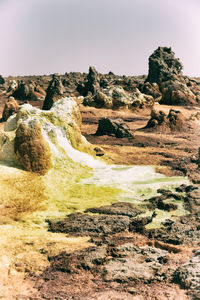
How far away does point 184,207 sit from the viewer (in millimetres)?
7250

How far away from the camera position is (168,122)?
19766 mm

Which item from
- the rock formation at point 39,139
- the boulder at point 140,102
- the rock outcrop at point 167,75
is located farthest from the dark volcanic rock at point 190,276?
the rock outcrop at point 167,75

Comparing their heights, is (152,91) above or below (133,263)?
above

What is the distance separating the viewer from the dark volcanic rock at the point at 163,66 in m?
39.9

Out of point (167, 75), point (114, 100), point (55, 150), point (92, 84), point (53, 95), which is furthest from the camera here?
point (92, 84)

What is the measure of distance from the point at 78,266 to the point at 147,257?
1.13 m

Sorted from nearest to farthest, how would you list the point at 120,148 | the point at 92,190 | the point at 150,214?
the point at 150,214 → the point at 92,190 → the point at 120,148

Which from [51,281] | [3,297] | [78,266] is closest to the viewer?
[3,297]

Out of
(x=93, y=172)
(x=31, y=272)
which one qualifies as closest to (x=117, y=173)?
(x=93, y=172)

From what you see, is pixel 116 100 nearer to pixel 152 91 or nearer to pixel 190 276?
pixel 152 91

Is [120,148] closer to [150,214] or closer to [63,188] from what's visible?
[63,188]

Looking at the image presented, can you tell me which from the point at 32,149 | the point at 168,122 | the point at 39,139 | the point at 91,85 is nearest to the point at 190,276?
the point at 32,149

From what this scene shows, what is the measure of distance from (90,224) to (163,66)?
37511mm

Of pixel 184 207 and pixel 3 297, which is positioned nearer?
pixel 3 297
